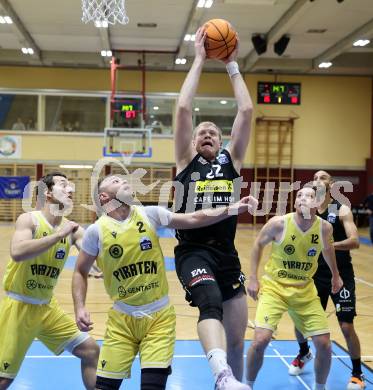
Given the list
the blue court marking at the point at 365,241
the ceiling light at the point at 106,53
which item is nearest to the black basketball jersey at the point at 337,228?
the blue court marking at the point at 365,241

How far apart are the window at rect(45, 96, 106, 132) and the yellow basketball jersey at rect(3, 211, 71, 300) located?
17431 millimetres

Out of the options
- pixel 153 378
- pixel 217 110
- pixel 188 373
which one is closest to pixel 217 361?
pixel 153 378

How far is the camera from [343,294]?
5.15m

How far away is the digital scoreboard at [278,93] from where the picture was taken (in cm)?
2117

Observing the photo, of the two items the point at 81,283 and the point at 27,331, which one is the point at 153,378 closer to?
the point at 81,283

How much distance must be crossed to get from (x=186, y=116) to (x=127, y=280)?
47.1 inches

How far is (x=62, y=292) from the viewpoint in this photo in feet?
28.7

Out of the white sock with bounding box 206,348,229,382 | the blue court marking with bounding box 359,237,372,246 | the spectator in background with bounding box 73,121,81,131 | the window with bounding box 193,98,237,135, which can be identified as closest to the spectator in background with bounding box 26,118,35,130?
the spectator in background with bounding box 73,121,81,131

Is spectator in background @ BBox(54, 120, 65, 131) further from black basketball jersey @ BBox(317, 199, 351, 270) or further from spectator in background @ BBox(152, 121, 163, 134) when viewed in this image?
black basketball jersey @ BBox(317, 199, 351, 270)

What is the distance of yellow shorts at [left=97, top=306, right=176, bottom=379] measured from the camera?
3303mm

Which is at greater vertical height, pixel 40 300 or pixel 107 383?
pixel 40 300

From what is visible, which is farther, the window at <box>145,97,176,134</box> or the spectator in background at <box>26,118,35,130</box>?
the window at <box>145,97,176,134</box>

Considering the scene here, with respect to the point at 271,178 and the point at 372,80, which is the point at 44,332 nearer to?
the point at 271,178

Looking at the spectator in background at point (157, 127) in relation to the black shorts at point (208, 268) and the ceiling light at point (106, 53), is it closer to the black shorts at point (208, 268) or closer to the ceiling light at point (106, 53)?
the ceiling light at point (106, 53)
